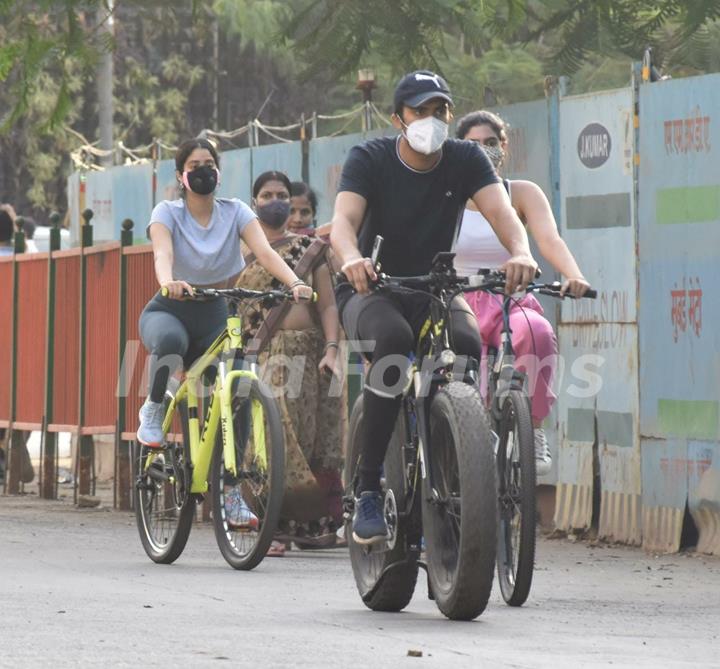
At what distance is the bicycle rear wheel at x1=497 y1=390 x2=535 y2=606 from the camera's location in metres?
7.48

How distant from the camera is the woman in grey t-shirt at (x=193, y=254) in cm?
1012

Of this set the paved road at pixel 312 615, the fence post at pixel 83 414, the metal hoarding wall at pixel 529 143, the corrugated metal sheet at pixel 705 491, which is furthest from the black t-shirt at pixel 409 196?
the fence post at pixel 83 414

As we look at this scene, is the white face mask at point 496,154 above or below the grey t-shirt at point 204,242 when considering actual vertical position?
above

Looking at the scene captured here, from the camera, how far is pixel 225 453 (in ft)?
31.9

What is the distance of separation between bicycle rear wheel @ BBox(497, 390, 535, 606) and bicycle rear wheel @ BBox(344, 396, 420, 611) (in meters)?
0.32

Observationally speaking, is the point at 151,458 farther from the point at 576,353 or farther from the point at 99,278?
the point at 99,278

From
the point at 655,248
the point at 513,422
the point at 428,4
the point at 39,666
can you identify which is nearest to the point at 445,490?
the point at 513,422

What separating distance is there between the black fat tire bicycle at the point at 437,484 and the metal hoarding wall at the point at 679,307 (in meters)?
2.98

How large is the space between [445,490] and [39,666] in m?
1.80

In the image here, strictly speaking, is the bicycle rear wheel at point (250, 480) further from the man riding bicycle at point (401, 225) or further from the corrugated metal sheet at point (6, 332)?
the corrugated metal sheet at point (6, 332)

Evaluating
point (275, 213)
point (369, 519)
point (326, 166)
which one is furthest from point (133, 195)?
point (369, 519)

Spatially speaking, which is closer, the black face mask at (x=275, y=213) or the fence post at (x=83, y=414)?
the black face mask at (x=275, y=213)

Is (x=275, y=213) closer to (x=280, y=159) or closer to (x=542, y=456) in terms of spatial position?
(x=542, y=456)

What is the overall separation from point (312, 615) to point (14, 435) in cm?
834
